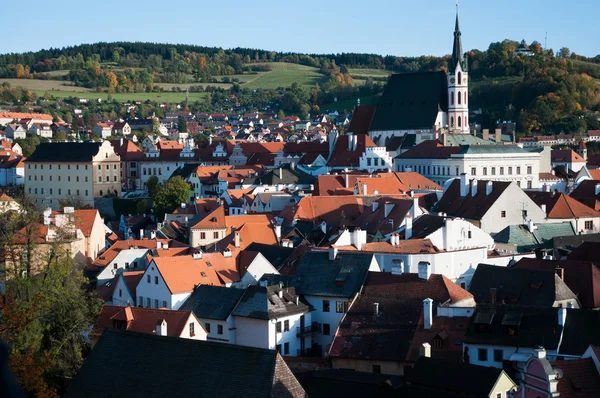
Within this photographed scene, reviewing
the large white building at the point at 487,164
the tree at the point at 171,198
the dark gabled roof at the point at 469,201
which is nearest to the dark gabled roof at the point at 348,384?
the dark gabled roof at the point at 469,201

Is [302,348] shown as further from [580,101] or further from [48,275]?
[580,101]

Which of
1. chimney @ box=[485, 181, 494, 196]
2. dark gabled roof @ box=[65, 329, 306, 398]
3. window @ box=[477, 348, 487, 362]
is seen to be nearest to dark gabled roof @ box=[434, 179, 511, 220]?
chimney @ box=[485, 181, 494, 196]

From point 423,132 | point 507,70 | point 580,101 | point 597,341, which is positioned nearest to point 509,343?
point 597,341

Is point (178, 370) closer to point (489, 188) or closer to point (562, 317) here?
point (562, 317)

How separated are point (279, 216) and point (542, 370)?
3873 centimetres

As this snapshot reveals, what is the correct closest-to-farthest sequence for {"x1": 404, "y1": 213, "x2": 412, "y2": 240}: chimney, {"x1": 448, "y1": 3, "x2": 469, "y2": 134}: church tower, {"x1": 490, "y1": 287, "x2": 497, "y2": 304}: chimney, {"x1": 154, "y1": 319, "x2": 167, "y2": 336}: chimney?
{"x1": 154, "y1": 319, "x2": 167, "y2": 336}: chimney
{"x1": 490, "y1": 287, "x2": 497, "y2": 304}: chimney
{"x1": 404, "y1": 213, "x2": 412, "y2": 240}: chimney
{"x1": 448, "y1": 3, "x2": 469, "y2": 134}: church tower

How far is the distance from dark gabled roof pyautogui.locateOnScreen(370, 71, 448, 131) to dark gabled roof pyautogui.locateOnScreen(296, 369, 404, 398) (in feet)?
253

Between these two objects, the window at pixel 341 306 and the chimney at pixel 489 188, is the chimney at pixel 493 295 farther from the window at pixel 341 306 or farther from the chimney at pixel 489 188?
the chimney at pixel 489 188

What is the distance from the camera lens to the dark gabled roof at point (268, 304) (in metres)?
33.6

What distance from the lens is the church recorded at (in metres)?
100

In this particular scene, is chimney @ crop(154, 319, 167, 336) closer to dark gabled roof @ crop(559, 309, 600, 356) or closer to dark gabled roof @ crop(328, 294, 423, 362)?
dark gabled roof @ crop(328, 294, 423, 362)

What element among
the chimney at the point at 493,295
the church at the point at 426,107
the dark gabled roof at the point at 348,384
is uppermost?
the church at the point at 426,107

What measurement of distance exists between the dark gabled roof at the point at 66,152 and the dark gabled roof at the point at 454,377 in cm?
7719

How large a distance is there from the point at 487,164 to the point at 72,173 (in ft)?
141
